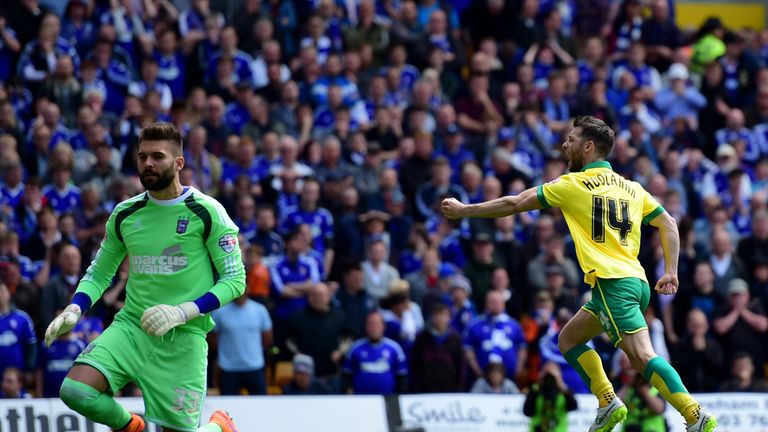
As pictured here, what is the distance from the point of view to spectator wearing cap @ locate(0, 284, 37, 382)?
14.3m

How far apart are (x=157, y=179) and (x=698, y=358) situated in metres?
9.41

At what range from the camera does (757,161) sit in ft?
65.7

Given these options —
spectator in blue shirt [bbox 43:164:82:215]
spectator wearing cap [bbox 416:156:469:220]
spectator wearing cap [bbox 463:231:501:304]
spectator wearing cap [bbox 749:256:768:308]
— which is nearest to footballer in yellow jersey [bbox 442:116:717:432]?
spectator wearing cap [bbox 463:231:501:304]

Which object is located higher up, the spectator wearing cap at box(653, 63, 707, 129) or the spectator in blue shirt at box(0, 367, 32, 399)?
the spectator wearing cap at box(653, 63, 707, 129)

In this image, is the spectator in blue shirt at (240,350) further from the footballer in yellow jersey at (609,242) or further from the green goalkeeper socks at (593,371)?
the footballer in yellow jersey at (609,242)

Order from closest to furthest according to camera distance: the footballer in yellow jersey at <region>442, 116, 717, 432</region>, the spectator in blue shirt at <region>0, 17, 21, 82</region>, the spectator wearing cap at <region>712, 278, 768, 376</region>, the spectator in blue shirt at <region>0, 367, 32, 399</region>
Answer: the footballer in yellow jersey at <region>442, 116, 717, 432</region> < the spectator in blue shirt at <region>0, 367, 32, 399</region> < the spectator wearing cap at <region>712, 278, 768, 376</region> < the spectator in blue shirt at <region>0, 17, 21, 82</region>

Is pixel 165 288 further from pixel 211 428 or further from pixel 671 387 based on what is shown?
pixel 671 387

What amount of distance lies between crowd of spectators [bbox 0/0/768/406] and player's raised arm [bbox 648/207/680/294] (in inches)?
144

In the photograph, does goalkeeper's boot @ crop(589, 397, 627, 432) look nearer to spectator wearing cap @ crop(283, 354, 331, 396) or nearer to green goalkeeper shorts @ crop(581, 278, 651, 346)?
green goalkeeper shorts @ crop(581, 278, 651, 346)

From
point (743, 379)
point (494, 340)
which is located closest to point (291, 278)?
point (494, 340)

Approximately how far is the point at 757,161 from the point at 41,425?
11556mm

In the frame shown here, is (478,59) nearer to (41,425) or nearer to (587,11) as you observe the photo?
(587,11)

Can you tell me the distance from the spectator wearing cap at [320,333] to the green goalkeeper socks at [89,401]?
22.2 ft

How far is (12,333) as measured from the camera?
14328mm
